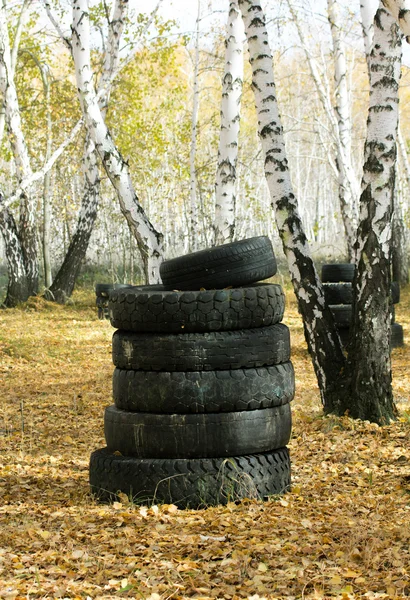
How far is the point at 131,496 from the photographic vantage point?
4934mm

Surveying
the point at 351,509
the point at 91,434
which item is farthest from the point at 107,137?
the point at 351,509

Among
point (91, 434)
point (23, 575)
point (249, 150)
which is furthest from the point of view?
point (249, 150)

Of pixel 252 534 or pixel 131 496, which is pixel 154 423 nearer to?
pixel 131 496

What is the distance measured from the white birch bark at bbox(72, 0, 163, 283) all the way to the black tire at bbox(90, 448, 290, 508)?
524 cm

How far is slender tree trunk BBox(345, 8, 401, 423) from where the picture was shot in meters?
6.98

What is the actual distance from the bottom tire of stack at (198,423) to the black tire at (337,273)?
725cm

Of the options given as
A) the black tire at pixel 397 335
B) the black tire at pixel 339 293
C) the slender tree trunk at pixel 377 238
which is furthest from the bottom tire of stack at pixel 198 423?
the black tire at pixel 397 335

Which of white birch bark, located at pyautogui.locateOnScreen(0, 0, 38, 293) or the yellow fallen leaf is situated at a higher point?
white birch bark, located at pyautogui.locateOnScreen(0, 0, 38, 293)

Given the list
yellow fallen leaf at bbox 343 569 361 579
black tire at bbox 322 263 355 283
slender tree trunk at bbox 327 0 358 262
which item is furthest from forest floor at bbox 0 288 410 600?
slender tree trunk at bbox 327 0 358 262

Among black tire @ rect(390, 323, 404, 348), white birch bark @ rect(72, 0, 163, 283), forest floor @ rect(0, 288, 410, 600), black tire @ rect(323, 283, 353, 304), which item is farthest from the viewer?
black tire @ rect(390, 323, 404, 348)

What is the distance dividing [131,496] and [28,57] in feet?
68.1

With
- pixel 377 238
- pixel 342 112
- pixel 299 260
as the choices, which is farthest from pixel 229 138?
pixel 342 112

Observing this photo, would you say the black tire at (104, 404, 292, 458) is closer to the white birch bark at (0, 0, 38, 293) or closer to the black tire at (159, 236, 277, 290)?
the black tire at (159, 236, 277, 290)

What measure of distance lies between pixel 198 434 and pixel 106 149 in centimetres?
574
